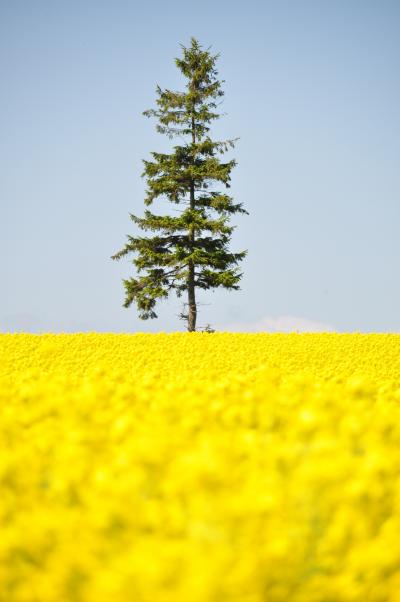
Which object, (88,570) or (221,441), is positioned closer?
(88,570)

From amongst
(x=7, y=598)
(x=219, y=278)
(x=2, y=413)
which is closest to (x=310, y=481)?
(x=7, y=598)

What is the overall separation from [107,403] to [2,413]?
621mm

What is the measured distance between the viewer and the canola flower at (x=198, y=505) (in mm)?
2217

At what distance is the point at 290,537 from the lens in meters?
2.40

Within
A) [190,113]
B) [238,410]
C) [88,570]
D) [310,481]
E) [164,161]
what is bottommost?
[88,570]

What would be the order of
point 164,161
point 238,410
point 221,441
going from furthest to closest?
1. point 164,161
2. point 238,410
3. point 221,441

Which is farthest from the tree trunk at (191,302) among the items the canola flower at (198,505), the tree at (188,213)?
the canola flower at (198,505)

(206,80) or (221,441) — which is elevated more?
(206,80)

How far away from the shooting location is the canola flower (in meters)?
2.22

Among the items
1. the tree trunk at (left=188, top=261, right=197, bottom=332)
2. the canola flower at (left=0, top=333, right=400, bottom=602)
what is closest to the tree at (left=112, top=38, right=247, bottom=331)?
the tree trunk at (left=188, top=261, right=197, bottom=332)

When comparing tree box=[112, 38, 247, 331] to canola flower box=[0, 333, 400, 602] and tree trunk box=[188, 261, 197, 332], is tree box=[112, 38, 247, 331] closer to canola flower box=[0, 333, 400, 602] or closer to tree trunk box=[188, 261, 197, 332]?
tree trunk box=[188, 261, 197, 332]

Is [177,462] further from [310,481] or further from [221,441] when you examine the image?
[310,481]

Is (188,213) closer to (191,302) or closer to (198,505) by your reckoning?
(191,302)

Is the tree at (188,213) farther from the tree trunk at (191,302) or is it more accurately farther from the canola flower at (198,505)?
the canola flower at (198,505)
